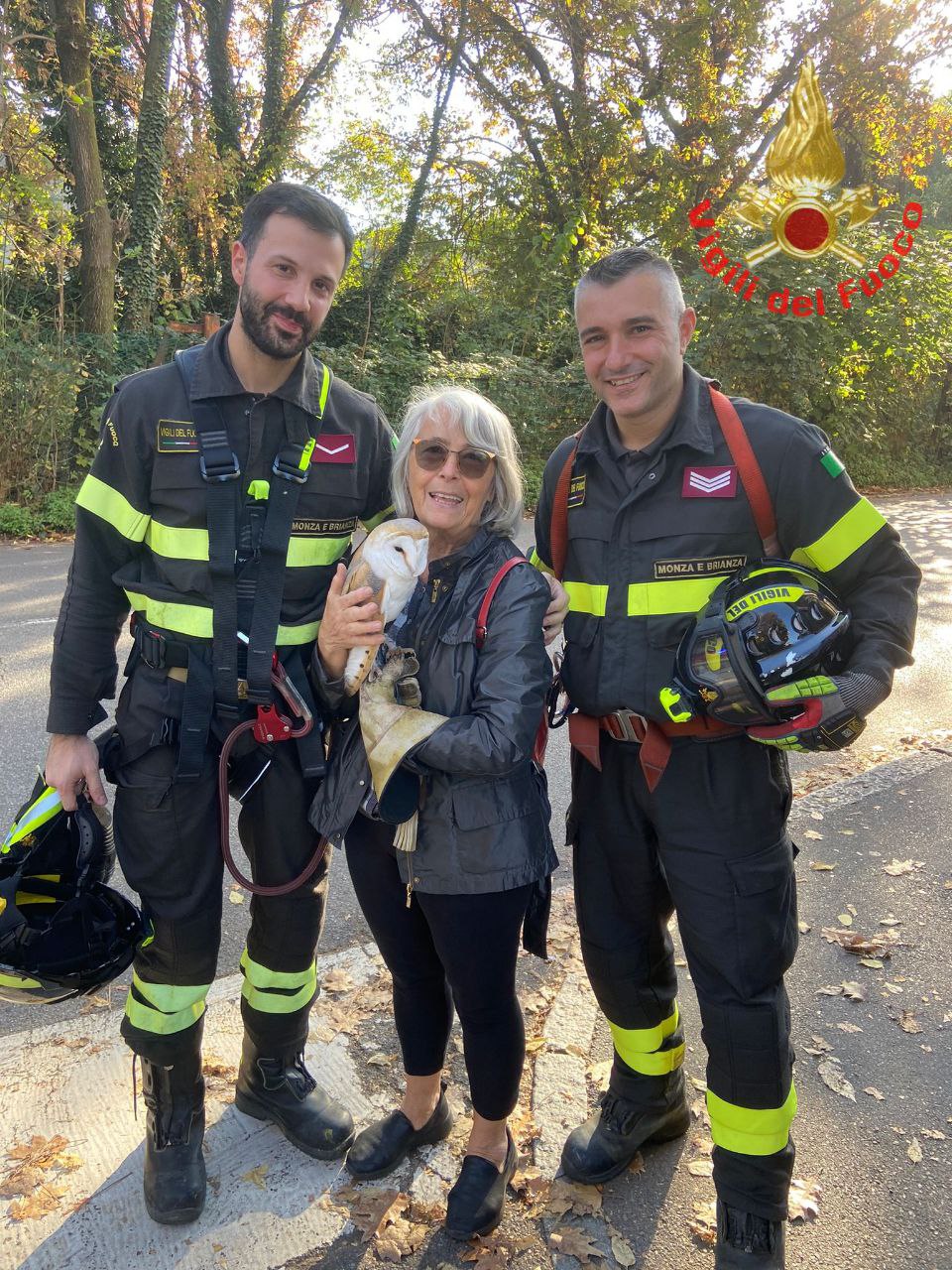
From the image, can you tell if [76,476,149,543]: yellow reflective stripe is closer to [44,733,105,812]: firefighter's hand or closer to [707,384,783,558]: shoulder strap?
[44,733,105,812]: firefighter's hand

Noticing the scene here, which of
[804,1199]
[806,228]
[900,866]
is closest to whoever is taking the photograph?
[804,1199]

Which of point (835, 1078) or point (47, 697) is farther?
point (47, 697)

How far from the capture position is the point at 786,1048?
2.31 meters

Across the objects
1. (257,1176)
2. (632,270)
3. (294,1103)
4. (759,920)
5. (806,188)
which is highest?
(806,188)

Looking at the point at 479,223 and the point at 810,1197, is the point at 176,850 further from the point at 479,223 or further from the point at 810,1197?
the point at 479,223

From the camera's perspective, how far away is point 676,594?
233 centimetres

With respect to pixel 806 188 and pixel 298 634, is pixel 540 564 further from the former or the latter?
pixel 806 188

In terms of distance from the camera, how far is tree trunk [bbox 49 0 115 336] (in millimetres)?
13219

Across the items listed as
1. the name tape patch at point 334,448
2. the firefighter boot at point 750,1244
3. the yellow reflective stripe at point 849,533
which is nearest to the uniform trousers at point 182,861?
the name tape patch at point 334,448

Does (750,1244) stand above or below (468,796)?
below

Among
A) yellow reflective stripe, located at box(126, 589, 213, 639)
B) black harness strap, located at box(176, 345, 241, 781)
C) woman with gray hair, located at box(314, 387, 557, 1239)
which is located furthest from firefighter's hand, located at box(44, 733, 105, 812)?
woman with gray hair, located at box(314, 387, 557, 1239)

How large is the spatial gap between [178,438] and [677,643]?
1.38 m

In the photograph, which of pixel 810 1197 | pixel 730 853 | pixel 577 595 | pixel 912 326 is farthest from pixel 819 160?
pixel 912 326

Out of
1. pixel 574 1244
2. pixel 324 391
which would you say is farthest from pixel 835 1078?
pixel 324 391
